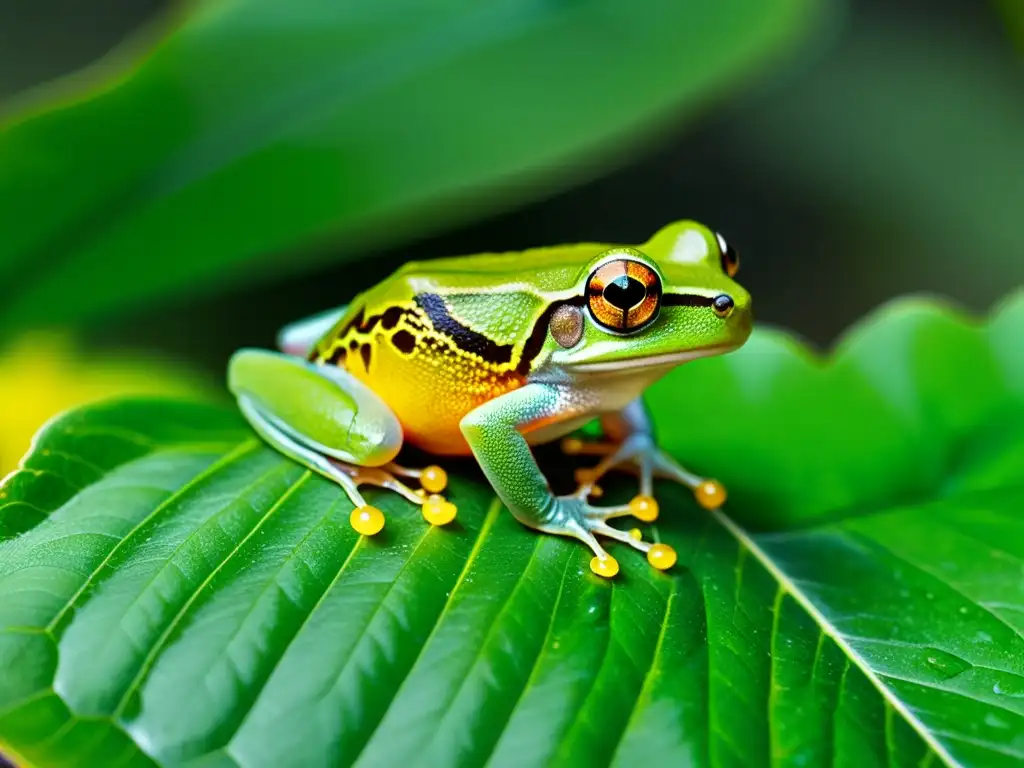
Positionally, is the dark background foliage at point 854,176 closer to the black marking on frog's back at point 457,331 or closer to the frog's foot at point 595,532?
the black marking on frog's back at point 457,331

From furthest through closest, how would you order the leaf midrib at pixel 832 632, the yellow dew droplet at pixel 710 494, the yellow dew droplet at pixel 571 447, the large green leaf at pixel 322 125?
the large green leaf at pixel 322 125 → the yellow dew droplet at pixel 571 447 → the yellow dew droplet at pixel 710 494 → the leaf midrib at pixel 832 632

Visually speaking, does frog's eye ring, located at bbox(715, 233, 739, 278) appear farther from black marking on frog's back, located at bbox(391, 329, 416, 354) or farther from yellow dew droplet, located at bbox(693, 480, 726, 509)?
black marking on frog's back, located at bbox(391, 329, 416, 354)

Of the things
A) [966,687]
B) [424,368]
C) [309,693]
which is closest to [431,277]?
[424,368]

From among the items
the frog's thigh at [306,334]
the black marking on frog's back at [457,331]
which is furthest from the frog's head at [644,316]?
the frog's thigh at [306,334]

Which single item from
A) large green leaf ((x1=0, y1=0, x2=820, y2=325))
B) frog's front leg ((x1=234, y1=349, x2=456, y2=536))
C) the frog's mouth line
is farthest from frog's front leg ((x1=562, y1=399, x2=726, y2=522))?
large green leaf ((x1=0, y1=0, x2=820, y2=325))

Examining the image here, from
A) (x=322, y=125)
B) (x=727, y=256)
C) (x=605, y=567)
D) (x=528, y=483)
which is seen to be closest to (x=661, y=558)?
(x=605, y=567)
